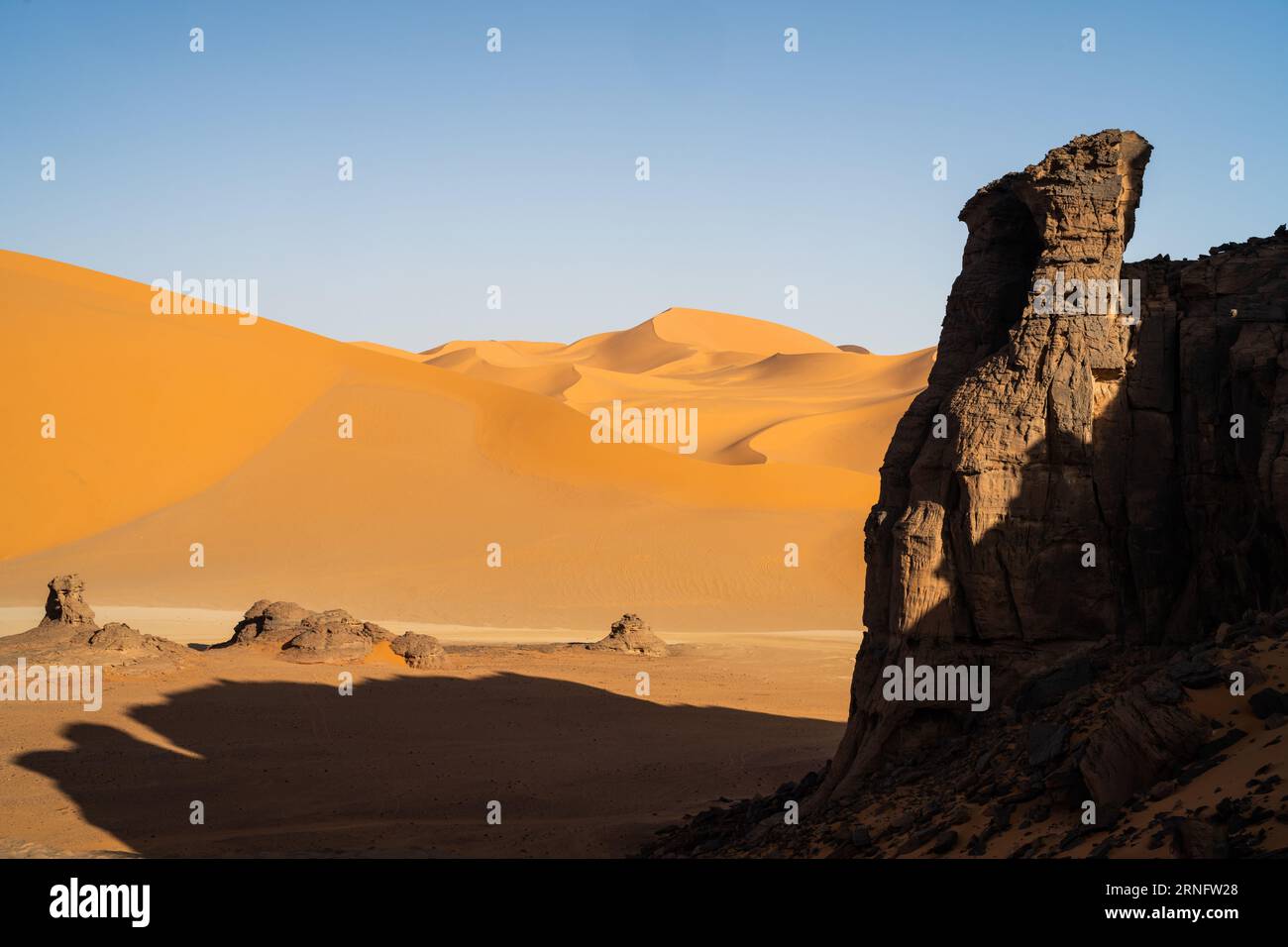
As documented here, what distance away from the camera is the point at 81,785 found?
18.7 metres

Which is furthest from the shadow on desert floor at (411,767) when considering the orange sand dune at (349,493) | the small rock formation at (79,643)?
the orange sand dune at (349,493)

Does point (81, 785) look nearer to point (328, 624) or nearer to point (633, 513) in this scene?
point (328, 624)

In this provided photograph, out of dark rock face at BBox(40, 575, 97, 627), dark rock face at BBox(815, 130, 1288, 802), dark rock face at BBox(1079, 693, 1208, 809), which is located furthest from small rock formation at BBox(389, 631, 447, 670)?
dark rock face at BBox(1079, 693, 1208, 809)

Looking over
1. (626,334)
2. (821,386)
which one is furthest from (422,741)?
(626,334)

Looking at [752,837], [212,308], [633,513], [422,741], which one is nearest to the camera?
[752,837]

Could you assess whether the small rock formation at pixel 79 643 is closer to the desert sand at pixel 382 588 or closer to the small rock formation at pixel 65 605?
the small rock formation at pixel 65 605

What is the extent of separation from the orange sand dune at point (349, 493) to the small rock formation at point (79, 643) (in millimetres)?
15964

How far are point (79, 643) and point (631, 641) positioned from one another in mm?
14763

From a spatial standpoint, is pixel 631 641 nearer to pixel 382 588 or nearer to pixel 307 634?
pixel 307 634

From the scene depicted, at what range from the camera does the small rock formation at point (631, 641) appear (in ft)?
116

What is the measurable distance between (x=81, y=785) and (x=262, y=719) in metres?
4.66

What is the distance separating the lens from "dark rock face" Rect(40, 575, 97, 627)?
2695 centimetres

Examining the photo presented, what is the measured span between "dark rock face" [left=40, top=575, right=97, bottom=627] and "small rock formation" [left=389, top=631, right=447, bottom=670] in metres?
6.79
